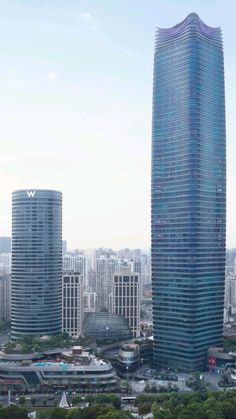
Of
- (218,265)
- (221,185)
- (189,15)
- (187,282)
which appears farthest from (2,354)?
(189,15)

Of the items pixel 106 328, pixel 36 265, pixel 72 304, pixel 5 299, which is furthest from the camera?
pixel 5 299

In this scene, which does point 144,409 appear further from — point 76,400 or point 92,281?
point 92,281

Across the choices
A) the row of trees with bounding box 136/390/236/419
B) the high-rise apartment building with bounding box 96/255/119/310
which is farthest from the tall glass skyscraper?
the high-rise apartment building with bounding box 96/255/119/310

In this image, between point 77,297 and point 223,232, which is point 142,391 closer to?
point 223,232

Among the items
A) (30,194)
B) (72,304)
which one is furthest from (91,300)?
(30,194)

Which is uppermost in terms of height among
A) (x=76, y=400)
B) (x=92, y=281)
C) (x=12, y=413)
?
(x=92, y=281)

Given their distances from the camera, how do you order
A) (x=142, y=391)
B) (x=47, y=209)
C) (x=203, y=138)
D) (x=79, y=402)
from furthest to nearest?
(x=47, y=209) < (x=203, y=138) < (x=142, y=391) < (x=79, y=402)
